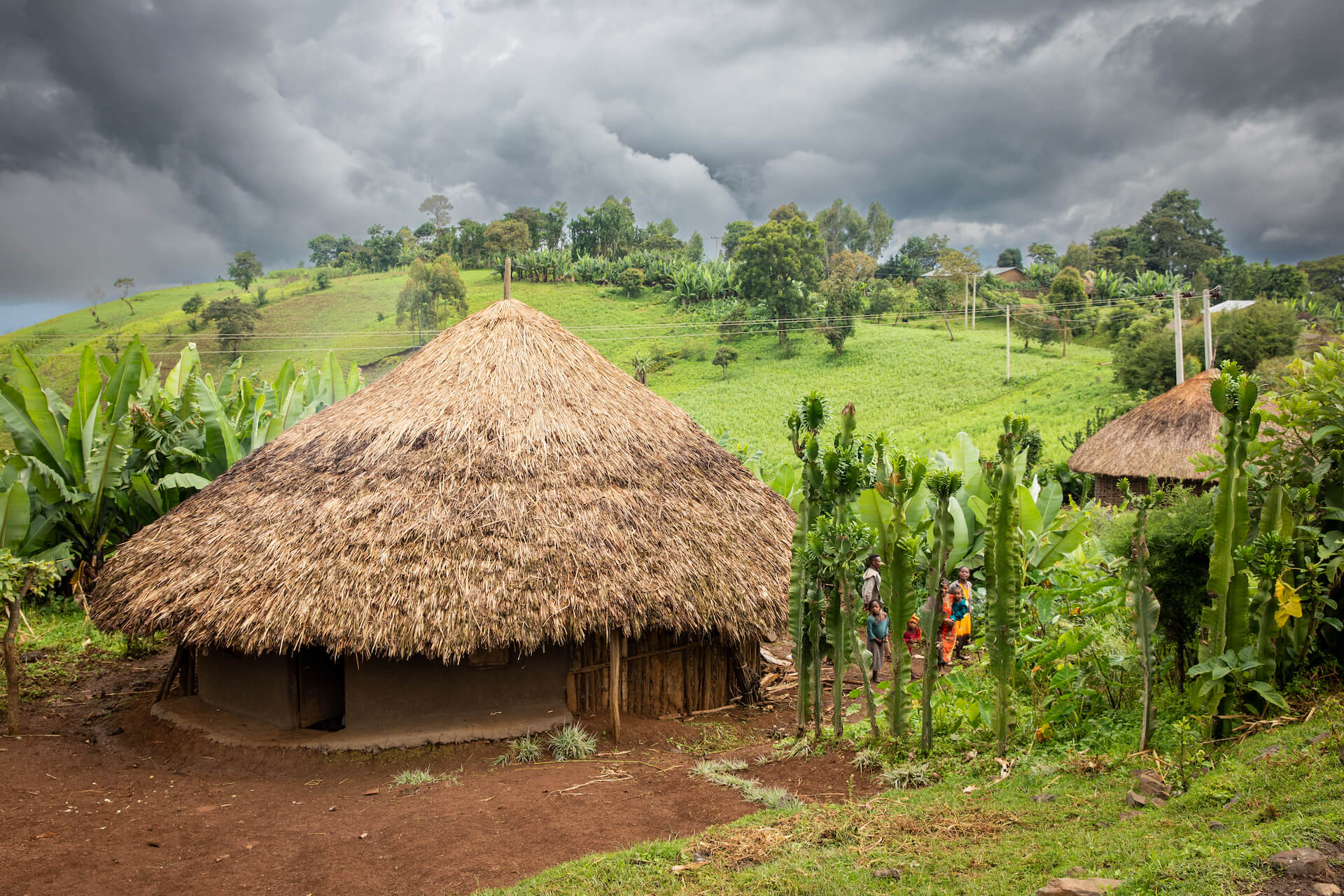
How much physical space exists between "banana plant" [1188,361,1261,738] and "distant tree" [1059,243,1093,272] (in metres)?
64.4

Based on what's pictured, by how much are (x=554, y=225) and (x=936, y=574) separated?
55.3 meters

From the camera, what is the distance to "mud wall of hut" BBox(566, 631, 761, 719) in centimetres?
848

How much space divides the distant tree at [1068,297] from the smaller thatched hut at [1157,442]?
27575 mm

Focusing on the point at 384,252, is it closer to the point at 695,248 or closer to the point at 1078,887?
the point at 695,248

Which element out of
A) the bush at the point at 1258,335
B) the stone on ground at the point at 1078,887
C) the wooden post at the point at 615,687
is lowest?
the wooden post at the point at 615,687

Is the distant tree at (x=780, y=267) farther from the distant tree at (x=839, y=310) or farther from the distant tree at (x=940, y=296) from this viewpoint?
the distant tree at (x=940, y=296)

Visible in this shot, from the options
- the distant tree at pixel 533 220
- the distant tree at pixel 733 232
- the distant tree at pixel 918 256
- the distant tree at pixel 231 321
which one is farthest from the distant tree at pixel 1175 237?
the distant tree at pixel 231 321

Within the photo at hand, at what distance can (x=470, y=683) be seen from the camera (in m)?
8.19

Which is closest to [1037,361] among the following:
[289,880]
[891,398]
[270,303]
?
[891,398]

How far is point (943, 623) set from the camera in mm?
9953

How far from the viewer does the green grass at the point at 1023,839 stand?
381cm

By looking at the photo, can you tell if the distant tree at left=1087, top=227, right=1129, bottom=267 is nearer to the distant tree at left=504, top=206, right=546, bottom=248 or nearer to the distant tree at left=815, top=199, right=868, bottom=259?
the distant tree at left=815, top=199, right=868, bottom=259

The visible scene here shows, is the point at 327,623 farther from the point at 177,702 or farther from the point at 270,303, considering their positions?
the point at 270,303

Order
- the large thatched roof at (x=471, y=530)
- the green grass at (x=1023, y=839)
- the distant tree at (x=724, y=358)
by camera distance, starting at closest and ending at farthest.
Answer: the green grass at (x=1023, y=839), the large thatched roof at (x=471, y=530), the distant tree at (x=724, y=358)
